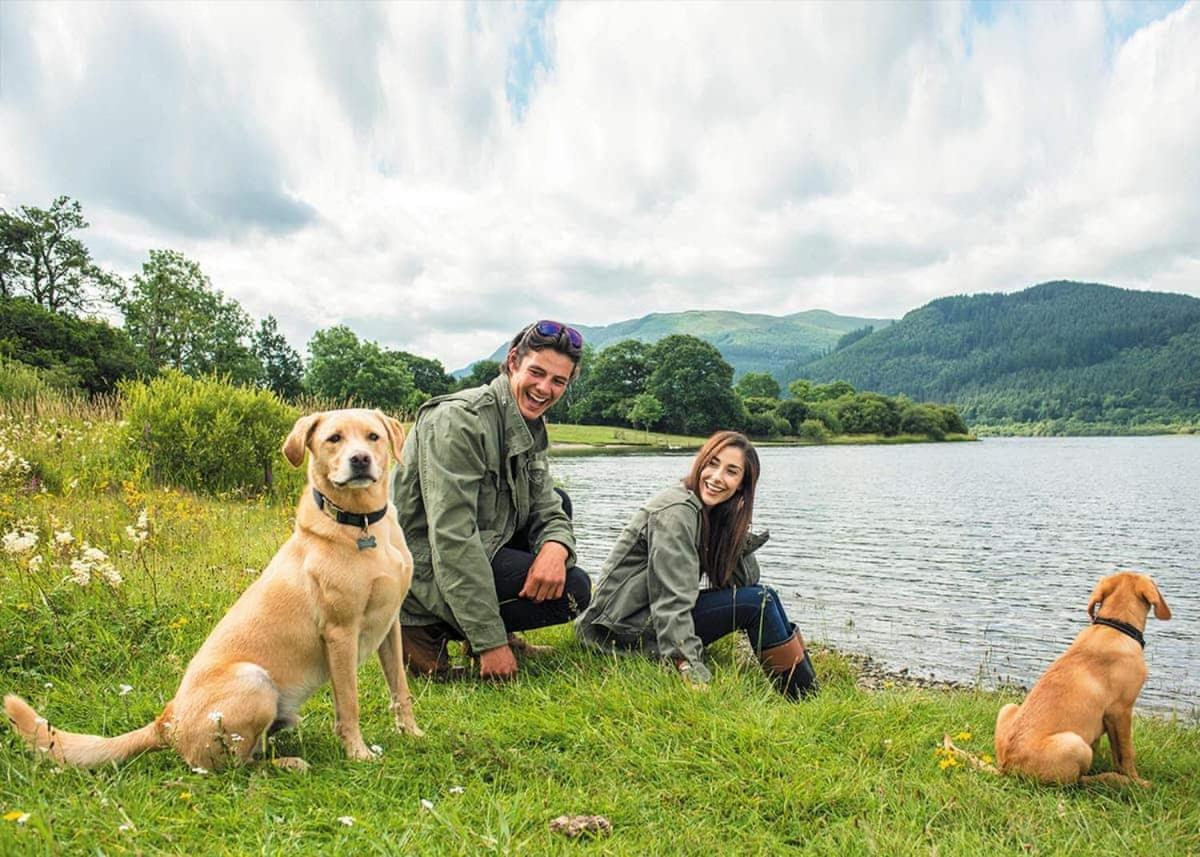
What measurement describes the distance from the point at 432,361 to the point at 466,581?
93.4 meters

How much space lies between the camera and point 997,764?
12.0 feet

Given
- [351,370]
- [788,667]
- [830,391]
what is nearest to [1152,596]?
[788,667]

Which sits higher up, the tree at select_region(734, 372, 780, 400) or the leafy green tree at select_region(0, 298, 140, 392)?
the tree at select_region(734, 372, 780, 400)

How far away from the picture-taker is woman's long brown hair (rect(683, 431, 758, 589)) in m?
4.92

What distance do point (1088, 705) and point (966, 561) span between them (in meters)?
12.6

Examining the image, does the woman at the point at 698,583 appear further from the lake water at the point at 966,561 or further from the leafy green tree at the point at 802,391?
the leafy green tree at the point at 802,391

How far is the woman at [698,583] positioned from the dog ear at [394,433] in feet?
5.55

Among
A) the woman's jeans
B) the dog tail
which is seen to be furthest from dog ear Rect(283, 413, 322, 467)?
the woman's jeans

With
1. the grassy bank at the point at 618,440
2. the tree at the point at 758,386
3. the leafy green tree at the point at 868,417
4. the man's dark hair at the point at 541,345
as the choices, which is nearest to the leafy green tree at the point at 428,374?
the grassy bank at the point at 618,440

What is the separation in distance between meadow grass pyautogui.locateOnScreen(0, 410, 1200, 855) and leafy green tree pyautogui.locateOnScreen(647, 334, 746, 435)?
8396 centimetres

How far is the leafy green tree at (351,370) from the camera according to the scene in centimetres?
6788

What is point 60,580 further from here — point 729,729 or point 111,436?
point 111,436

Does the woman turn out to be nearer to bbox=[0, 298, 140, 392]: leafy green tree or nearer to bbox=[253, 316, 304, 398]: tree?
bbox=[0, 298, 140, 392]: leafy green tree

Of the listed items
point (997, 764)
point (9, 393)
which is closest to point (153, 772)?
point (997, 764)
